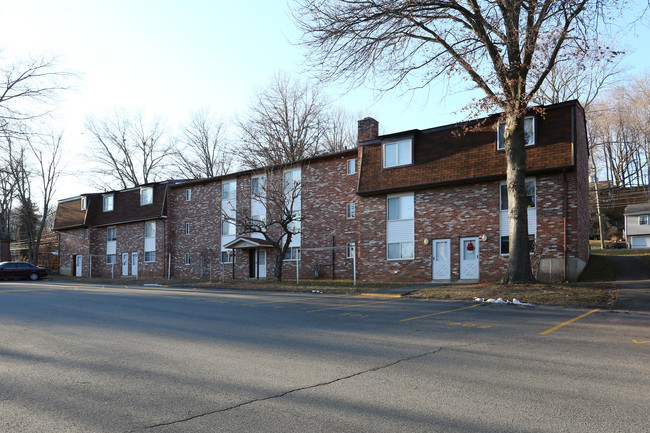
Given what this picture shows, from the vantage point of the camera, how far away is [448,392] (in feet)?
17.9

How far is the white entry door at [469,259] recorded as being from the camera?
23.2m

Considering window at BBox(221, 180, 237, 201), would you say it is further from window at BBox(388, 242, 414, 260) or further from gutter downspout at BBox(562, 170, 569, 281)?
gutter downspout at BBox(562, 170, 569, 281)

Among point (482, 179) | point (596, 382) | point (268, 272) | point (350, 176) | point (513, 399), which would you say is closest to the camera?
point (513, 399)

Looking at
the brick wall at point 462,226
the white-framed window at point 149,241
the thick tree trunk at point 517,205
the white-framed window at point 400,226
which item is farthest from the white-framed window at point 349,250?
the white-framed window at point 149,241

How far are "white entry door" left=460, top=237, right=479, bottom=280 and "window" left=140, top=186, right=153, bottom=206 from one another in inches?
1091

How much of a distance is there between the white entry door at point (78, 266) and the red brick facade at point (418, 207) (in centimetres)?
1229

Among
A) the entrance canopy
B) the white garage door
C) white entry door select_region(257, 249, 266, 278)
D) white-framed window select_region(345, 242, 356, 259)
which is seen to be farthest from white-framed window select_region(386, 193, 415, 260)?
the white garage door

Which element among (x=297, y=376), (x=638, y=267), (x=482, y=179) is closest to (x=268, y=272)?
(x=482, y=179)

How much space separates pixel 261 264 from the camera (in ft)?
111

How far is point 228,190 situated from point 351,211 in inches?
441

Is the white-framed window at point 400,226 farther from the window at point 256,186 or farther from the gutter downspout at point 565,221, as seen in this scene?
the window at point 256,186

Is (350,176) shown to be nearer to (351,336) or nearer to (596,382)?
(351,336)

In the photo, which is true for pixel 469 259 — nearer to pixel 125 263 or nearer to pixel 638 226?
pixel 125 263

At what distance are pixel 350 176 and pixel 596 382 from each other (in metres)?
24.2
